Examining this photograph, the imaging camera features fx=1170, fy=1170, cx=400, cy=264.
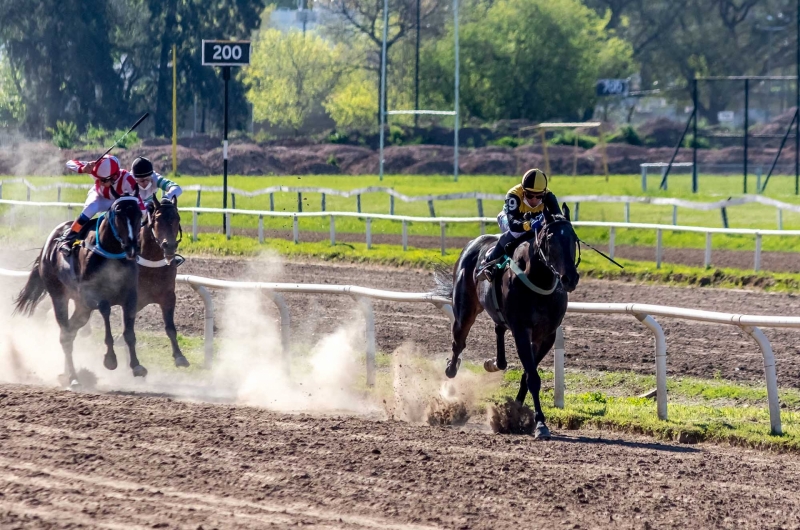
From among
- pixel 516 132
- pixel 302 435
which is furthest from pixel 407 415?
pixel 516 132

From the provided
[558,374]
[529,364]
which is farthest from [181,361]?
[529,364]

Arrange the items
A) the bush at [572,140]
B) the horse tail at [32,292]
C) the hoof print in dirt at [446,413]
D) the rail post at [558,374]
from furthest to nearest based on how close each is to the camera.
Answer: the bush at [572,140], the horse tail at [32,292], the rail post at [558,374], the hoof print in dirt at [446,413]

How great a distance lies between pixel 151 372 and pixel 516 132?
41.5 meters

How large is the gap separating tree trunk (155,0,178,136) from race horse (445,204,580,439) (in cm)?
4313

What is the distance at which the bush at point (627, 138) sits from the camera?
52.0 metres

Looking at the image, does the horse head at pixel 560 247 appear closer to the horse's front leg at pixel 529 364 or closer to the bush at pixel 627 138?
the horse's front leg at pixel 529 364

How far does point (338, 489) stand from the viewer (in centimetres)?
620

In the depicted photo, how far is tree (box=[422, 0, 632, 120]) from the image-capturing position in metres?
53.2

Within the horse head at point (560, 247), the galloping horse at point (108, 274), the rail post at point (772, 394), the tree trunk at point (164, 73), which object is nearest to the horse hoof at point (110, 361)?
the galloping horse at point (108, 274)

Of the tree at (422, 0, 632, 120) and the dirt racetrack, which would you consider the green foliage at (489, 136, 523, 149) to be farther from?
the dirt racetrack

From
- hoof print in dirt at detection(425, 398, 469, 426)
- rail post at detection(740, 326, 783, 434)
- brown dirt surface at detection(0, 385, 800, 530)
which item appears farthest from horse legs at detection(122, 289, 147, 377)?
rail post at detection(740, 326, 783, 434)

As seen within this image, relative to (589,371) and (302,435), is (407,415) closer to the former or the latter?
(302,435)

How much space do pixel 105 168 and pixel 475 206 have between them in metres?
19.2

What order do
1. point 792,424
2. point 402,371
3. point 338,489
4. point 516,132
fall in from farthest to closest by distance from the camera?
point 516,132 < point 402,371 < point 792,424 < point 338,489
